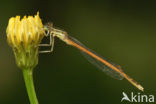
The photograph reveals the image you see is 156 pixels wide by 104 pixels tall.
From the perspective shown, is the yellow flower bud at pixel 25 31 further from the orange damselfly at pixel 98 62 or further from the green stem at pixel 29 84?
the orange damselfly at pixel 98 62

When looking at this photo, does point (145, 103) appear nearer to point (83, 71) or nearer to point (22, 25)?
point (83, 71)

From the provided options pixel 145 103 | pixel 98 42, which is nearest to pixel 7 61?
pixel 98 42

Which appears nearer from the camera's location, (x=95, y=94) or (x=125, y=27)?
(x=95, y=94)

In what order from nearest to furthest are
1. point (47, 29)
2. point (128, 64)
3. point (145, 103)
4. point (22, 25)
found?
point (22, 25), point (47, 29), point (145, 103), point (128, 64)

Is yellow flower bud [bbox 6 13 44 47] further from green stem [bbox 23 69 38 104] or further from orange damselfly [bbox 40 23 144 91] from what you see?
orange damselfly [bbox 40 23 144 91]

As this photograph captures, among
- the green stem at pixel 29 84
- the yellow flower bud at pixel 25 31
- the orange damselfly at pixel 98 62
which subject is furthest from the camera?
the orange damselfly at pixel 98 62

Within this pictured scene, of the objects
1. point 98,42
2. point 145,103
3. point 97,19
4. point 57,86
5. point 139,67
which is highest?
point 97,19

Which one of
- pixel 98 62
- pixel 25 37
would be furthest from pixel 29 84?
pixel 98 62

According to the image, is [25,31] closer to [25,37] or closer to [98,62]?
[25,37]

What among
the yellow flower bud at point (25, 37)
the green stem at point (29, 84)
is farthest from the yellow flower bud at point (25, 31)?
the green stem at point (29, 84)

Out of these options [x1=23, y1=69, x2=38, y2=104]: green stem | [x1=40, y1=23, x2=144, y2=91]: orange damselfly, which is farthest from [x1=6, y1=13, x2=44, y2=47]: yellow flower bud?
[x1=40, y1=23, x2=144, y2=91]: orange damselfly
